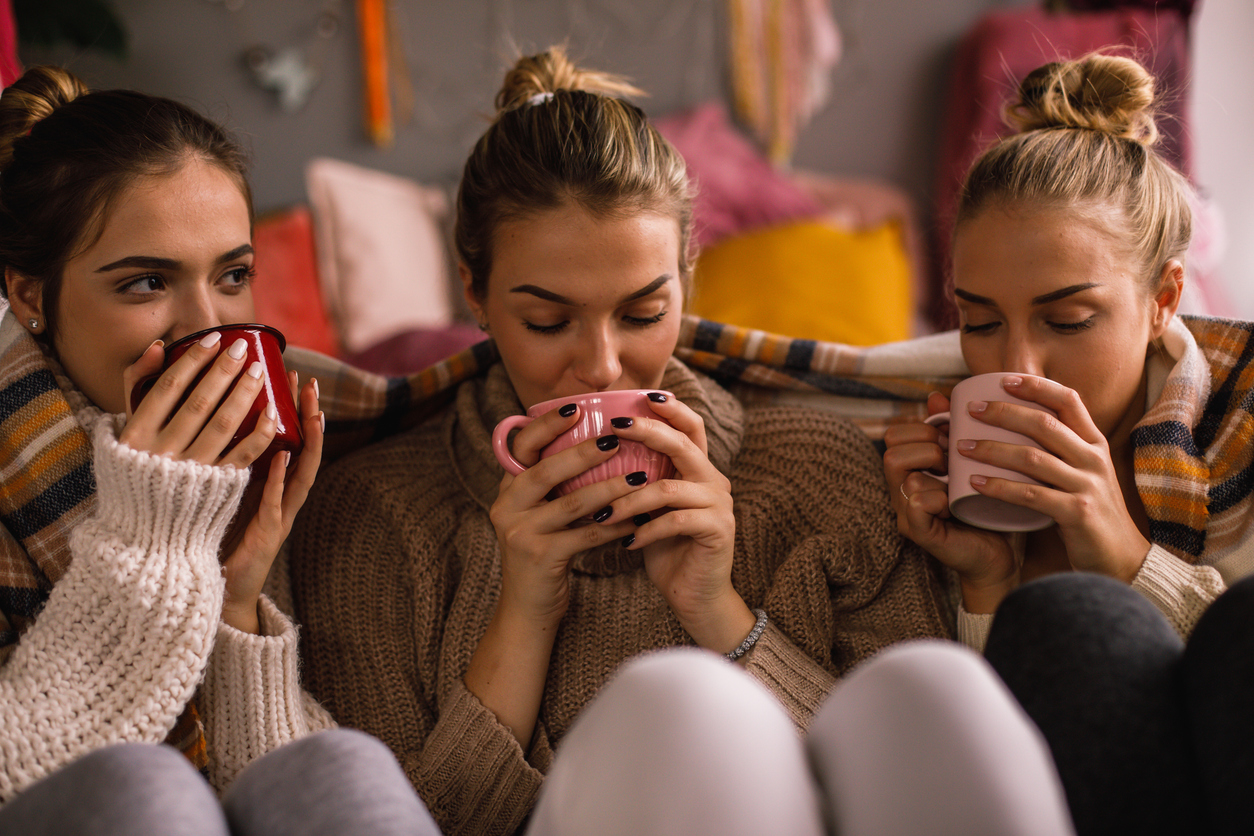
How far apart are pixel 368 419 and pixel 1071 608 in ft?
2.95

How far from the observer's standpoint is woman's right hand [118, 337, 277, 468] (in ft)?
2.93

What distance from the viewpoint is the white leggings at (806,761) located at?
0.53 metres

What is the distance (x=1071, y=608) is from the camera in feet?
2.22

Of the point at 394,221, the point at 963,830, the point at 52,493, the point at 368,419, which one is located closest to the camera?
the point at 963,830

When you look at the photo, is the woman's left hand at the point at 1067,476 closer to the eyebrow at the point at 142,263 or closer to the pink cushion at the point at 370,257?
the eyebrow at the point at 142,263

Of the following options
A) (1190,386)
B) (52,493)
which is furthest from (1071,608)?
(52,493)

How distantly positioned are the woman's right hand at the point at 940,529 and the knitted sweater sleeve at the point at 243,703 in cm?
68

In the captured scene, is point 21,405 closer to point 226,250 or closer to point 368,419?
point 226,250

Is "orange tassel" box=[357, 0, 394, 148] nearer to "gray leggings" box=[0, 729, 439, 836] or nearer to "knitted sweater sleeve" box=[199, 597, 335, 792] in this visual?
"knitted sweater sleeve" box=[199, 597, 335, 792]

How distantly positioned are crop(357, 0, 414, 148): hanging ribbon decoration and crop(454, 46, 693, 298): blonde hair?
5.23ft

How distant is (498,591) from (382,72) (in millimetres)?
2012

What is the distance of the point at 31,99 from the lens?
1.11m

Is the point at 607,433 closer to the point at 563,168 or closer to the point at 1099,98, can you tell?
the point at 563,168

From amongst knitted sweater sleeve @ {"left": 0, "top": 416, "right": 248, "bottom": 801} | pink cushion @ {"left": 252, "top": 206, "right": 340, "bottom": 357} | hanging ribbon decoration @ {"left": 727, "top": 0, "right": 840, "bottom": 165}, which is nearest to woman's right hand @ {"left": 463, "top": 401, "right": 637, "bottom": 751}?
knitted sweater sleeve @ {"left": 0, "top": 416, "right": 248, "bottom": 801}
